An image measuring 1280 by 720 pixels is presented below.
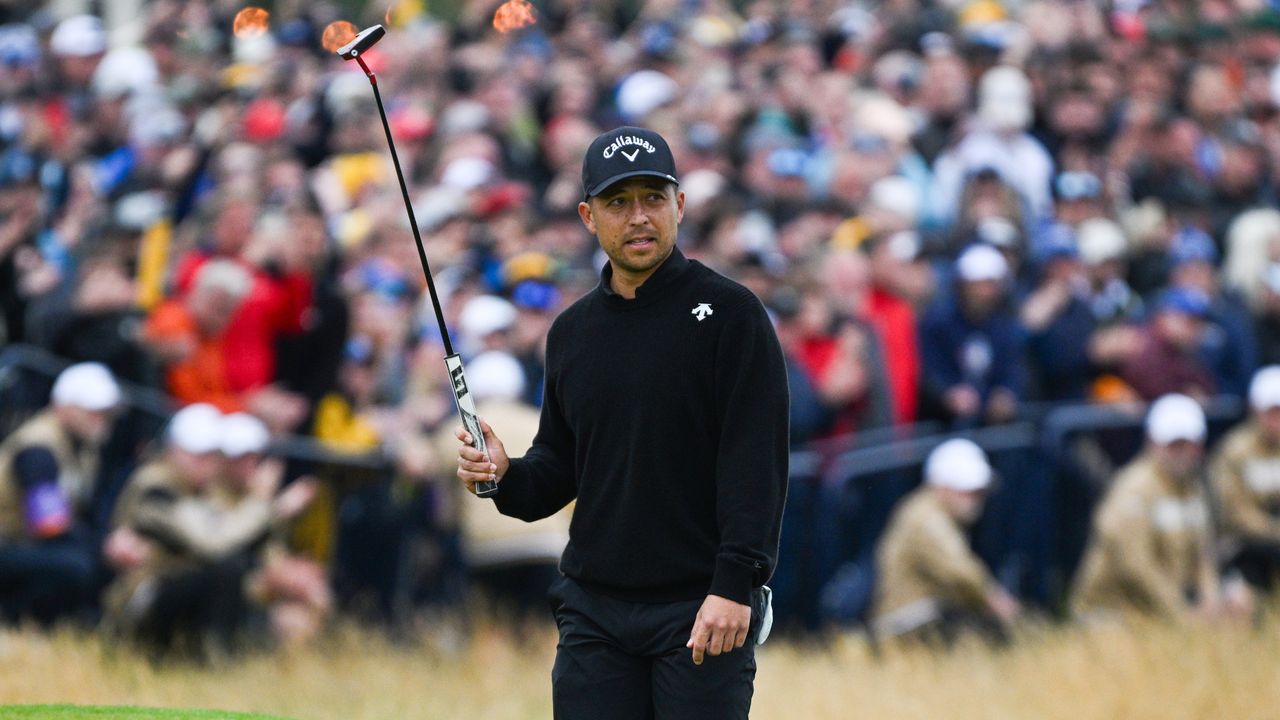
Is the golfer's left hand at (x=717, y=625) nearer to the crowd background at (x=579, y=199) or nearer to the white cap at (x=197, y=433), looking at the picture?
the crowd background at (x=579, y=199)

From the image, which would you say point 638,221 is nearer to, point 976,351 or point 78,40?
point 976,351

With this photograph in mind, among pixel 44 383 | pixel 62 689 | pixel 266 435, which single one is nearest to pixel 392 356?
pixel 266 435

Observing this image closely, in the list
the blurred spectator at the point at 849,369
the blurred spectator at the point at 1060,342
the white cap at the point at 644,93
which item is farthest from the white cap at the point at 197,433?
the white cap at the point at 644,93

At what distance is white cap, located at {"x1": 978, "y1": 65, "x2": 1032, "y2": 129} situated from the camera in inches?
528

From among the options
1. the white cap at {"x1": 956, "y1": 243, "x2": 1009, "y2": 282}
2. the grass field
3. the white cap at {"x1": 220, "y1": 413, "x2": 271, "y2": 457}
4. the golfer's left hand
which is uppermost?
the white cap at {"x1": 956, "y1": 243, "x2": 1009, "y2": 282}

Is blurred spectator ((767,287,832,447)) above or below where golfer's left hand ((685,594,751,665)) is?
above

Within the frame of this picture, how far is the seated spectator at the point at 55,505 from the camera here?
392 inches

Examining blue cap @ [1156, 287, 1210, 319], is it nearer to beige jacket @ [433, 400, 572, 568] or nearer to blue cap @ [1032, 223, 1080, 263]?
blue cap @ [1032, 223, 1080, 263]

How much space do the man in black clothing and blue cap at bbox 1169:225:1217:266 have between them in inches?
324

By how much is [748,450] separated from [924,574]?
5.93 metres

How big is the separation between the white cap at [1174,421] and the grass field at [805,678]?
1068 mm

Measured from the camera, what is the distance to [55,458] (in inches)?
399

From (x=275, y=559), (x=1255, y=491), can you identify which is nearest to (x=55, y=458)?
(x=275, y=559)

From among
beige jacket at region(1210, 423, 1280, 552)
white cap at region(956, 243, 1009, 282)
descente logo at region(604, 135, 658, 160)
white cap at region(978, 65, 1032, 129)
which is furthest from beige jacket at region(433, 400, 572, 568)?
descente logo at region(604, 135, 658, 160)
